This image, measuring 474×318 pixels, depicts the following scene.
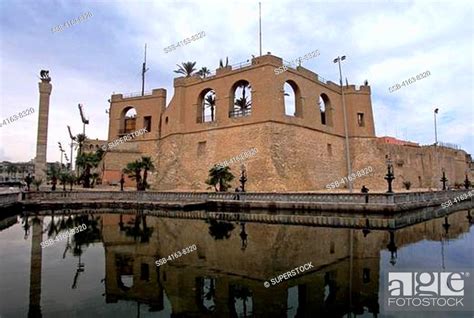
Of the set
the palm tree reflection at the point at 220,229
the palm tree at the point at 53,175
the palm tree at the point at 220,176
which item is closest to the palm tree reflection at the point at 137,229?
the palm tree reflection at the point at 220,229

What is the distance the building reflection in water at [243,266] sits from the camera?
5457 millimetres

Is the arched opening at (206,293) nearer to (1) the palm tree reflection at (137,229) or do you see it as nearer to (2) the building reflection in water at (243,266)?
(2) the building reflection in water at (243,266)

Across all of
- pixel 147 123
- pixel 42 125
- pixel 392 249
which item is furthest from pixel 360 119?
pixel 42 125

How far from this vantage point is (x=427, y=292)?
544 cm

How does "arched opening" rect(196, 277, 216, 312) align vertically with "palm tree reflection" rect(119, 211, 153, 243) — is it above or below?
below

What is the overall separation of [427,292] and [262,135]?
2034cm

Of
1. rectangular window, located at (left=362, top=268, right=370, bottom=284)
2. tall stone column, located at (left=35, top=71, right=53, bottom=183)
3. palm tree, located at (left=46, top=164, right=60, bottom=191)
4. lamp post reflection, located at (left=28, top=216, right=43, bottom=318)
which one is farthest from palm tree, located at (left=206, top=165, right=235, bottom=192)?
tall stone column, located at (left=35, top=71, right=53, bottom=183)

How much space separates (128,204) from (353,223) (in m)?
14.4

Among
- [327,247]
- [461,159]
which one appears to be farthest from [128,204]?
[461,159]

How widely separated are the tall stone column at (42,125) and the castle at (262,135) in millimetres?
5520

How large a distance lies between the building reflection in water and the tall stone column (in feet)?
66.4

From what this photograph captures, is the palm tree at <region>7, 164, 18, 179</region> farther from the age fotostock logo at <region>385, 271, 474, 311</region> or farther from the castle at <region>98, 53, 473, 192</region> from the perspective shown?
the age fotostock logo at <region>385, 271, 474, 311</region>

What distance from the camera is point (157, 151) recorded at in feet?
109

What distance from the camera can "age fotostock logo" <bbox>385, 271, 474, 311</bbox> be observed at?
5168 millimetres
